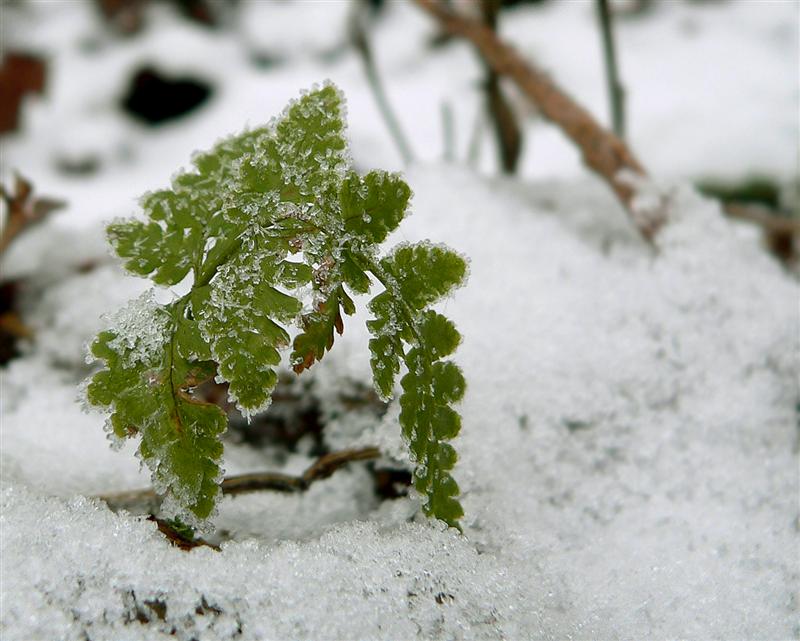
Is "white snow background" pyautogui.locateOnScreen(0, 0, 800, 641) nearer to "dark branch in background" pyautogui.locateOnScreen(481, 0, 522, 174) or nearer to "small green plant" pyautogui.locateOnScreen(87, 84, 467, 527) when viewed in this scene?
"small green plant" pyautogui.locateOnScreen(87, 84, 467, 527)

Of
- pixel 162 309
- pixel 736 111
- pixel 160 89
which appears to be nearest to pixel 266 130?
pixel 162 309

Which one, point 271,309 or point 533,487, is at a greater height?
point 271,309

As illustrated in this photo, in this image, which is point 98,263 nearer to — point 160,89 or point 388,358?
point 388,358

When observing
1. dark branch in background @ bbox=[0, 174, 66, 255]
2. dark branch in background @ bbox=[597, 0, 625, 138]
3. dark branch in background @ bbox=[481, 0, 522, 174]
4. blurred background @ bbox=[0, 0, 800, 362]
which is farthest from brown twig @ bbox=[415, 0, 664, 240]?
dark branch in background @ bbox=[0, 174, 66, 255]

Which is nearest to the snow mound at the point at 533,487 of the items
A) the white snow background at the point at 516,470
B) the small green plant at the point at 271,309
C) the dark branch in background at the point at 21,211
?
the white snow background at the point at 516,470

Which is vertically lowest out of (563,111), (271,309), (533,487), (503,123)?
(503,123)

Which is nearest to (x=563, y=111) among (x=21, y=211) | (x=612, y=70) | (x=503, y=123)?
(x=612, y=70)

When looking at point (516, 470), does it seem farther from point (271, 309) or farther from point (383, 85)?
point (383, 85)

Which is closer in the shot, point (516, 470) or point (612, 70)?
point (516, 470)
